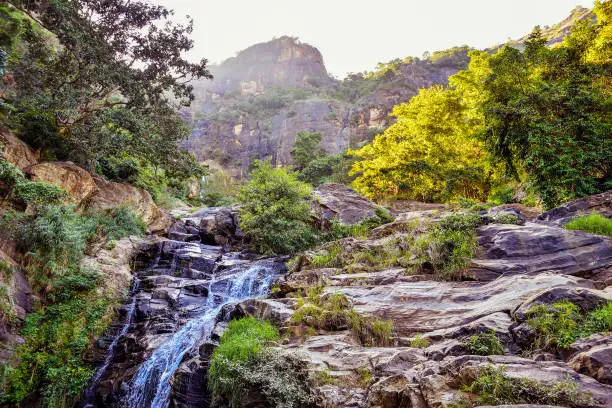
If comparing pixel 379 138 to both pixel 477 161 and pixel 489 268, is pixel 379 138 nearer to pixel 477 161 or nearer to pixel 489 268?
pixel 477 161

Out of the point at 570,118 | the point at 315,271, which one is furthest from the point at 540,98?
the point at 315,271

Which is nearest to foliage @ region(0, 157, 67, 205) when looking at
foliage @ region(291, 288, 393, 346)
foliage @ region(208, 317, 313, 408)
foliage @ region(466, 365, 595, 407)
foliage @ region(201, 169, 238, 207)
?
foliage @ region(208, 317, 313, 408)

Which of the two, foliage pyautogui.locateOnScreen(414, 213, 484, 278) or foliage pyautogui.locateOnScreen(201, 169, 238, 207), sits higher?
foliage pyautogui.locateOnScreen(201, 169, 238, 207)

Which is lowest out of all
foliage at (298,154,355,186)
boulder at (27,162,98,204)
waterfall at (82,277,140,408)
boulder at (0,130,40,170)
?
waterfall at (82,277,140,408)

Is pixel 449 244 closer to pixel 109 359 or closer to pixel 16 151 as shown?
pixel 109 359

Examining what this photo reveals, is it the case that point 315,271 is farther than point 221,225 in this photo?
No

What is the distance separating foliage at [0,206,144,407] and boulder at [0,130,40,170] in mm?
3314

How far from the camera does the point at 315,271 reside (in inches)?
418

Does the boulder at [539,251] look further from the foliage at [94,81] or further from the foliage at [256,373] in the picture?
the foliage at [94,81]

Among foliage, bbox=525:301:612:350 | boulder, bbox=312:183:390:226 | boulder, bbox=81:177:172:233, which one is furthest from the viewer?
boulder, bbox=312:183:390:226

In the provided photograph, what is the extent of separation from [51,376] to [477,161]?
2005cm

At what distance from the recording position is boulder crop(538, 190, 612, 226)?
933cm

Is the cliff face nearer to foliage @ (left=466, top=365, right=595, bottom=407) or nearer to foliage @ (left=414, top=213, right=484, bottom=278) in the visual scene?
foliage @ (left=414, top=213, right=484, bottom=278)

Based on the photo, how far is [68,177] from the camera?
567 inches
